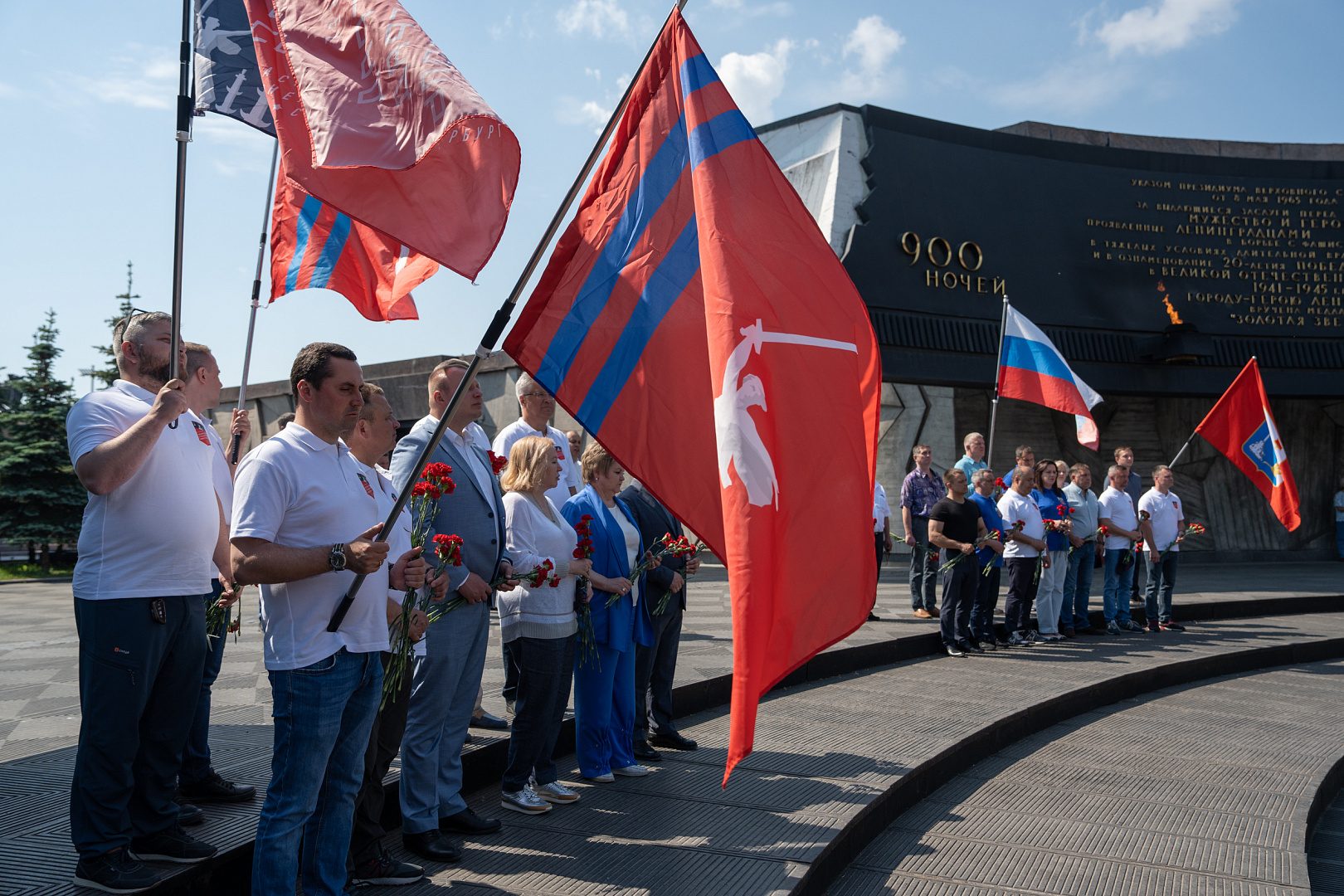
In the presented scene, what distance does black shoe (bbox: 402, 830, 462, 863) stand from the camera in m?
4.03

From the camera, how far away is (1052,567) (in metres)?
10.7

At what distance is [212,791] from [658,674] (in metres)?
2.57

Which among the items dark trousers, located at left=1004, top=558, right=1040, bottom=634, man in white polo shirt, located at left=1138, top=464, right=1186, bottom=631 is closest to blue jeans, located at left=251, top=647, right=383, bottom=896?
dark trousers, located at left=1004, top=558, right=1040, bottom=634

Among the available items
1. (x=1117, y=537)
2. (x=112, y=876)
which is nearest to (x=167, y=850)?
(x=112, y=876)

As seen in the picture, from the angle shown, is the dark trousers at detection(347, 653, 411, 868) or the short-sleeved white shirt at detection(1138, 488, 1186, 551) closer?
the dark trousers at detection(347, 653, 411, 868)

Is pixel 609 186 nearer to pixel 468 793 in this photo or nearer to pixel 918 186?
pixel 468 793

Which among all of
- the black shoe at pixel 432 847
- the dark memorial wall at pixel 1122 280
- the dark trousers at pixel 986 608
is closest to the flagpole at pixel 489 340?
the black shoe at pixel 432 847

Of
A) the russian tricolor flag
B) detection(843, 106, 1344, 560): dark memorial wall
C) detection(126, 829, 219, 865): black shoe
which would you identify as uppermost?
detection(843, 106, 1344, 560): dark memorial wall

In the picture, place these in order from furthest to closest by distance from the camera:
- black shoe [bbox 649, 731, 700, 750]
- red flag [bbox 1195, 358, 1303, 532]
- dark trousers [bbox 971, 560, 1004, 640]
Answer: red flag [bbox 1195, 358, 1303, 532] < dark trousers [bbox 971, 560, 1004, 640] < black shoe [bbox 649, 731, 700, 750]

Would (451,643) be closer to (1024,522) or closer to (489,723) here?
(489,723)

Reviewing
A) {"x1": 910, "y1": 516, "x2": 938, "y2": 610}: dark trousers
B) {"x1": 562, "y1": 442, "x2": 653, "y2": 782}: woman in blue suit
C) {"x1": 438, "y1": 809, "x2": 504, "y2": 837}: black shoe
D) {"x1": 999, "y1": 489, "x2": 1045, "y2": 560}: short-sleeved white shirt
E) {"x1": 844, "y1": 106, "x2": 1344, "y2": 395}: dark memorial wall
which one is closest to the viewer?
{"x1": 438, "y1": 809, "x2": 504, "y2": 837}: black shoe

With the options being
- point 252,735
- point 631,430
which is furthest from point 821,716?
point 631,430

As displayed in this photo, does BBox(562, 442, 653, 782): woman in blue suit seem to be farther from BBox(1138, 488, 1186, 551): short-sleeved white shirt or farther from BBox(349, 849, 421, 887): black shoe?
BBox(1138, 488, 1186, 551): short-sleeved white shirt

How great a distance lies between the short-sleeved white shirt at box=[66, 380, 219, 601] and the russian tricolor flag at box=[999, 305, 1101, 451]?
34.3ft
